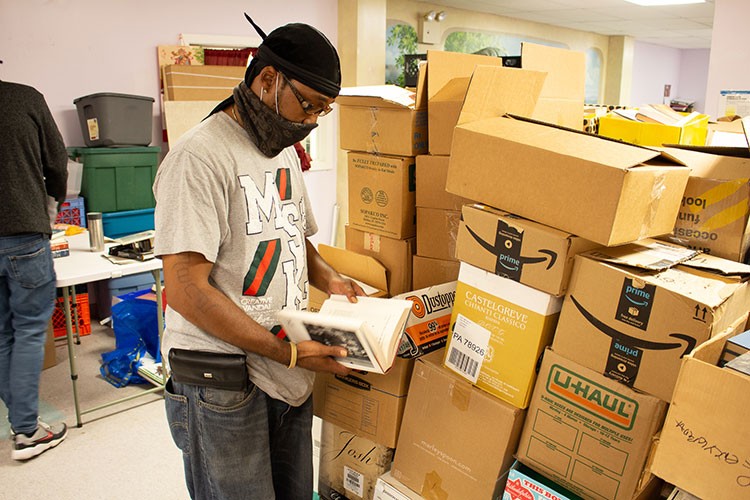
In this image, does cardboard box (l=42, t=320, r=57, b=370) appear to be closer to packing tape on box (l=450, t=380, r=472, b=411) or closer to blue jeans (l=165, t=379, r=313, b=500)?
blue jeans (l=165, t=379, r=313, b=500)

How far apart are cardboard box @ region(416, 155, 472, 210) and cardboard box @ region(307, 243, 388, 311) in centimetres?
29

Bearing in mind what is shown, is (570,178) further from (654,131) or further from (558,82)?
(558,82)

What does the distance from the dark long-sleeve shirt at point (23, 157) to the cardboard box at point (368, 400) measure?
151 cm

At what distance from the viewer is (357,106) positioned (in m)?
2.10

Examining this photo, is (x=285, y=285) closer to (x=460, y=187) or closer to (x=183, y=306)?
(x=183, y=306)

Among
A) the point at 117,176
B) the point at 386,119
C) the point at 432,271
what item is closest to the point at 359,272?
the point at 432,271

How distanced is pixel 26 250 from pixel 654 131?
251cm

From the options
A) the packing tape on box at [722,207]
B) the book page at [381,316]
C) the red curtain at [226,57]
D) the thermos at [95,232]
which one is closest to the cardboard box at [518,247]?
the book page at [381,316]

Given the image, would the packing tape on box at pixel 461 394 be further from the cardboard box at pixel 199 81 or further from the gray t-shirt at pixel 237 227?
the cardboard box at pixel 199 81

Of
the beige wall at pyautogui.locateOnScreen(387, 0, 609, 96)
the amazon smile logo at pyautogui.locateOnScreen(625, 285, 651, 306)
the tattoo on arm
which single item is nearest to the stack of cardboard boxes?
the amazon smile logo at pyautogui.locateOnScreen(625, 285, 651, 306)

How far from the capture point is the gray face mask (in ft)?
4.45

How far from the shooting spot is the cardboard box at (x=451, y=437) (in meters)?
1.50

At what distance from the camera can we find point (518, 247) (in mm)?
1410

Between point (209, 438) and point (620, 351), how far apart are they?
3.13 feet
